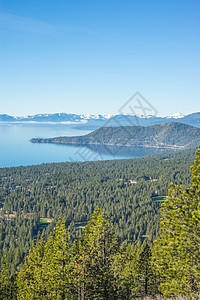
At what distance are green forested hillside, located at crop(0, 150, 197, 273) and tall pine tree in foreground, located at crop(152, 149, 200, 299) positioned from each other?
44036 mm

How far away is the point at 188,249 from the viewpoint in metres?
14.3

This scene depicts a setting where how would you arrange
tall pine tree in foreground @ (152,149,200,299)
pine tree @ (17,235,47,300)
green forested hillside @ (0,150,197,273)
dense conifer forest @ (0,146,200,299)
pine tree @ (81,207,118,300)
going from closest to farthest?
tall pine tree in foreground @ (152,149,200,299) → dense conifer forest @ (0,146,200,299) → pine tree @ (81,207,118,300) → pine tree @ (17,235,47,300) → green forested hillside @ (0,150,197,273)

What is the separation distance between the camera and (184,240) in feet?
46.9

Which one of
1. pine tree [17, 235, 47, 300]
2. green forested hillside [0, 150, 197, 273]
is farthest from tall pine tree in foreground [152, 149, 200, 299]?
green forested hillside [0, 150, 197, 273]

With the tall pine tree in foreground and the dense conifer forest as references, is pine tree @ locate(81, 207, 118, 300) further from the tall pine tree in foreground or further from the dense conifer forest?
the tall pine tree in foreground

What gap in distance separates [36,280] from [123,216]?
6962 cm

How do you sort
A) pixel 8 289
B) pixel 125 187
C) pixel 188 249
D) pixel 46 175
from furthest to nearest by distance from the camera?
pixel 46 175 → pixel 125 187 → pixel 8 289 → pixel 188 249

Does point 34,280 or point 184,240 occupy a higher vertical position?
point 184,240

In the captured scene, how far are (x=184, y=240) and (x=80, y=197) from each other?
102 meters

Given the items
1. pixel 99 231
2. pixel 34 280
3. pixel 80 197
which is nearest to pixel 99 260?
pixel 99 231

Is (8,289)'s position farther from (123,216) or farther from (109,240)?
(123,216)

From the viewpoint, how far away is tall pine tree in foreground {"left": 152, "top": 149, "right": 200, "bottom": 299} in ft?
45.9

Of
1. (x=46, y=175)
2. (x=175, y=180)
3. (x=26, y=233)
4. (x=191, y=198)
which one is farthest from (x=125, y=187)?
(x=191, y=198)

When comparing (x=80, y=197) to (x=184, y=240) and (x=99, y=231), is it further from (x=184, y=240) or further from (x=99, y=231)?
(x=184, y=240)
